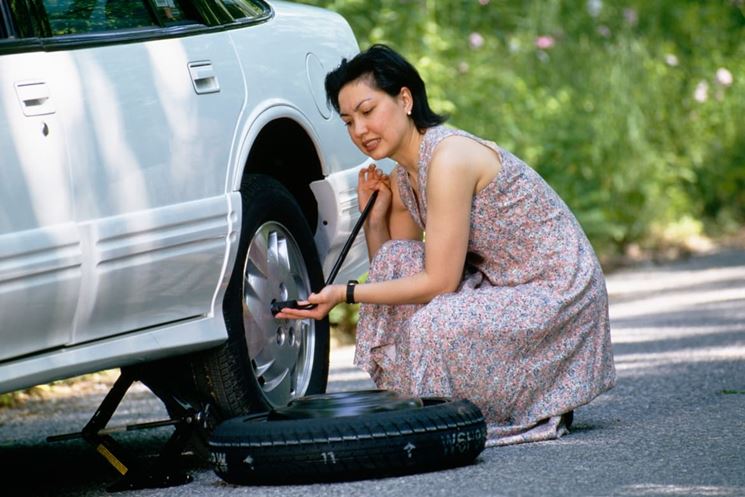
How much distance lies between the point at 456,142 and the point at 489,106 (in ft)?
17.6

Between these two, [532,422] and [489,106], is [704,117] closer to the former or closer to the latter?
[489,106]

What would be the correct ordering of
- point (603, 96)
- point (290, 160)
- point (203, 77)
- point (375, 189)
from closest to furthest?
point (203, 77), point (375, 189), point (290, 160), point (603, 96)

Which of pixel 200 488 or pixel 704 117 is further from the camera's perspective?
pixel 704 117

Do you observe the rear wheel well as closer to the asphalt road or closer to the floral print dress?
the floral print dress

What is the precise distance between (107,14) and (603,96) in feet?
24.8

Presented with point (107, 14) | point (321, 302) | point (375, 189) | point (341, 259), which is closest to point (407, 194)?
point (375, 189)

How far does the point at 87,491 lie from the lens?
3930 mm

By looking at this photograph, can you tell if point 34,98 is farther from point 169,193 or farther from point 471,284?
point 471,284

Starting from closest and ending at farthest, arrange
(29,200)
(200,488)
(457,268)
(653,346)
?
(29,200) → (200,488) → (457,268) → (653,346)

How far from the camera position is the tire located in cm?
409

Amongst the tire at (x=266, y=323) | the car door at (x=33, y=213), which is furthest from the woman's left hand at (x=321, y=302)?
the car door at (x=33, y=213)

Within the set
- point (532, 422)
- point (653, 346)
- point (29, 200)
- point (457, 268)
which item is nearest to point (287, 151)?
point (457, 268)

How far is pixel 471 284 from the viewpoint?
14.1 feet

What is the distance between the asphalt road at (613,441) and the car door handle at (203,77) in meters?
1.07
